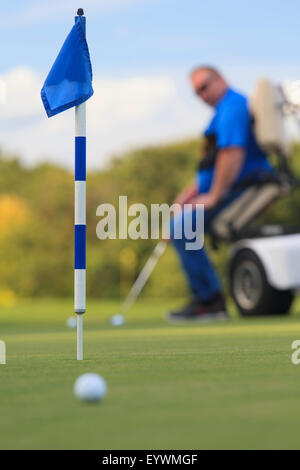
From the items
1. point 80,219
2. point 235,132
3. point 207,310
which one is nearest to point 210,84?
point 235,132

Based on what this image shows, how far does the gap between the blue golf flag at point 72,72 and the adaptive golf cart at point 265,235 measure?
5.30m

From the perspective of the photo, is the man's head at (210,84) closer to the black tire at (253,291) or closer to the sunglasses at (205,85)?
the sunglasses at (205,85)

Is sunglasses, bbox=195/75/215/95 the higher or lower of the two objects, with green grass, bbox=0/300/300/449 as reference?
higher

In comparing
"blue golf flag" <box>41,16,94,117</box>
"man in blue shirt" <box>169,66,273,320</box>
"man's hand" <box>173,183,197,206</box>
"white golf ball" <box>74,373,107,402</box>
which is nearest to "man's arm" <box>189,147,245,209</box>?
"man in blue shirt" <box>169,66,273,320</box>

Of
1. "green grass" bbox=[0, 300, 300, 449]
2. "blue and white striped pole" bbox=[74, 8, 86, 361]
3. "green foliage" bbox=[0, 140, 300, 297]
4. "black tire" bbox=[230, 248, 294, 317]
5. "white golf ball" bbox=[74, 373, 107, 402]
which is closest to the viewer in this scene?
"green grass" bbox=[0, 300, 300, 449]

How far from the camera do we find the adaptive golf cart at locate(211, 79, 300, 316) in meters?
10.1

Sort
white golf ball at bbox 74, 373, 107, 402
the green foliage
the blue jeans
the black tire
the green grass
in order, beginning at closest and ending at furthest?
the green grass
white golf ball at bbox 74, 373, 107, 402
the blue jeans
the black tire
the green foliage

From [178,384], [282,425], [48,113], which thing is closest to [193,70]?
[48,113]

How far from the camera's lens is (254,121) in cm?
1023

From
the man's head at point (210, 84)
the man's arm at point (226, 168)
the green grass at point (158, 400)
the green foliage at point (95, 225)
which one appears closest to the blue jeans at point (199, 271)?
the man's arm at point (226, 168)

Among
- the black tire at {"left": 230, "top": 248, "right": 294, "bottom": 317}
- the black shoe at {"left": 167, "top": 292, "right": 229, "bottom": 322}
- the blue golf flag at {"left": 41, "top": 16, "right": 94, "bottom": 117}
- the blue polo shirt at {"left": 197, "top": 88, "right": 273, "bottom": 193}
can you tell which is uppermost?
the blue polo shirt at {"left": 197, "top": 88, "right": 273, "bottom": 193}

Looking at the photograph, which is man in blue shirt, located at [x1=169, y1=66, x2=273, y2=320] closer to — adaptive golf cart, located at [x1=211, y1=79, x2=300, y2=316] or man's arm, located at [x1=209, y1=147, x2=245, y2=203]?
man's arm, located at [x1=209, y1=147, x2=245, y2=203]

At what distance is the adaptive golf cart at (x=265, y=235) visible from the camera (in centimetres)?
1005

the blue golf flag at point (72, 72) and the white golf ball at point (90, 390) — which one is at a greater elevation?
the blue golf flag at point (72, 72)
